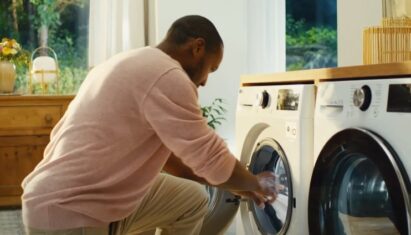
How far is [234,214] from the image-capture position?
253 cm

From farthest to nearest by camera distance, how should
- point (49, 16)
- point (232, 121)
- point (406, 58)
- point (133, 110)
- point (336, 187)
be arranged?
point (49, 16), point (232, 121), point (406, 58), point (336, 187), point (133, 110)

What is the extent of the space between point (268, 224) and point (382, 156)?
2.96ft

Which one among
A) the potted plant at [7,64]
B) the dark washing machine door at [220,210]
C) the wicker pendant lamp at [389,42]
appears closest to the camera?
the wicker pendant lamp at [389,42]

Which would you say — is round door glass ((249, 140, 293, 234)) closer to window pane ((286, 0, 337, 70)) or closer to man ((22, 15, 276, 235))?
man ((22, 15, 276, 235))

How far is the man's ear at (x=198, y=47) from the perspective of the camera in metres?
1.69

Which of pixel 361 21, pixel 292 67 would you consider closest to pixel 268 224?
pixel 361 21

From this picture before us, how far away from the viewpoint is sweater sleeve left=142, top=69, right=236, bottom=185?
1.52 metres

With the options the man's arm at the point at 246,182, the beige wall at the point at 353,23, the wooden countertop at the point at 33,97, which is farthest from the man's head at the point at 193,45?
the wooden countertop at the point at 33,97

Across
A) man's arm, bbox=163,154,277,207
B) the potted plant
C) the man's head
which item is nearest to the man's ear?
the man's head

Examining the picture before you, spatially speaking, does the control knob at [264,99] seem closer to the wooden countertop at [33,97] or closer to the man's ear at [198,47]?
the man's ear at [198,47]

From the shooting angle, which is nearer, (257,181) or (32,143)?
(257,181)

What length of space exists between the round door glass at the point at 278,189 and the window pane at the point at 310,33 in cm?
165

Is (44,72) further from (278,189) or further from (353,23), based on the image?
(278,189)

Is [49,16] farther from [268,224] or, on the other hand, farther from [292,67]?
[268,224]
